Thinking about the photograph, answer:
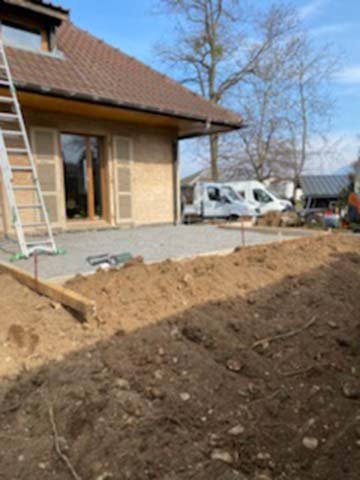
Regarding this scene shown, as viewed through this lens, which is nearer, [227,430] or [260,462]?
[260,462]

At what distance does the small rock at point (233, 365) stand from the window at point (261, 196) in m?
14.7

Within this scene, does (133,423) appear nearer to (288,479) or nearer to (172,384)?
(172,384)

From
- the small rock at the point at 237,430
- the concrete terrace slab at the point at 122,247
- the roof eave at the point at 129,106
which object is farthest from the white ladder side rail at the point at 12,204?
the small rock at the point at 237,430

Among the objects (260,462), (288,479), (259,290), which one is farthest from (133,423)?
(259,290)

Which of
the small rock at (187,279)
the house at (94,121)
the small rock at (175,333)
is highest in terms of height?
the house at (94,121)

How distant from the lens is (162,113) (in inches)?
307

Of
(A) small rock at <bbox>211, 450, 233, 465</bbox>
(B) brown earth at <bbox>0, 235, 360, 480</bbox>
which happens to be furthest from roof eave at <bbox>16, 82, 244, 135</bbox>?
(A) small rock at <bbox>211, 450, 233, 465</bbox>

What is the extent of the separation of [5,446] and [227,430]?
122cm

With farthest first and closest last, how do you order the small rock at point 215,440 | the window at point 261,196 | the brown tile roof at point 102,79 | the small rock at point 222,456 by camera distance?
the window at point 261,196
the brown tile roof at point 102,79
the small rock at point 215,440
the small rock at point 222,456

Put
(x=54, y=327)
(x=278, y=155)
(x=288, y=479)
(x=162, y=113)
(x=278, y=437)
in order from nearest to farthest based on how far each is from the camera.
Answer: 1. (x=288, y=479)
2. (x=278, y=437)
3. (x=54, y=327)
4. (x=162, y=113)
5. (x=278, y=155)

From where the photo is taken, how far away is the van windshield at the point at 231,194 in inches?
626

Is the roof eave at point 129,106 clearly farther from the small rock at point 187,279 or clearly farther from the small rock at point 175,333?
the small rock at point 175,333

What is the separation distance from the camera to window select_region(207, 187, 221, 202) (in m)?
16.3

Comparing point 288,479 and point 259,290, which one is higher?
point 259,290
